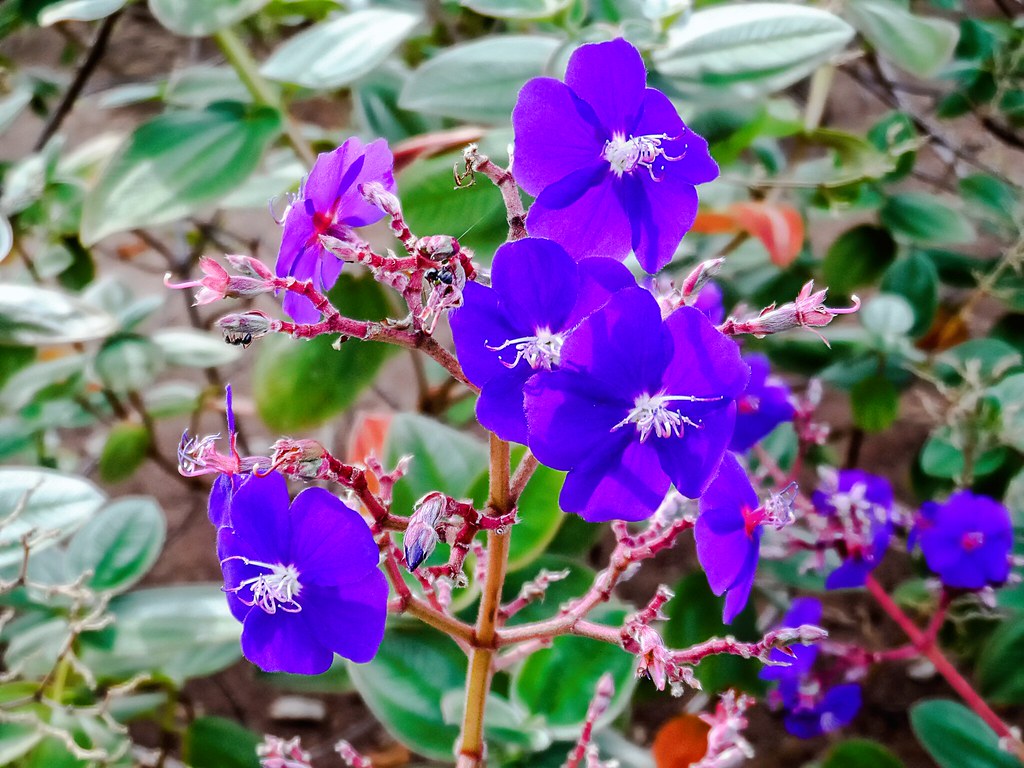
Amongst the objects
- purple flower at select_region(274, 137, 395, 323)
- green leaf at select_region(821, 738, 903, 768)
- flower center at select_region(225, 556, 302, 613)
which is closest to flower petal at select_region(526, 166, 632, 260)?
purple flower at select_region(274, 137, 395, 323)

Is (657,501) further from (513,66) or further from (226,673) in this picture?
(226,673)

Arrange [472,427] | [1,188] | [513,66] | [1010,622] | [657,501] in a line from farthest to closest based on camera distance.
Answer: [472,427], [1,188], [1010,622], [513,66], [657,501]

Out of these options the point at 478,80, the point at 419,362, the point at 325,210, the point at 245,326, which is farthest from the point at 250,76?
the point at 245,326

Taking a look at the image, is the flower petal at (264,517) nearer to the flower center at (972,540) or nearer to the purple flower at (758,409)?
the purple flower at (758,409)

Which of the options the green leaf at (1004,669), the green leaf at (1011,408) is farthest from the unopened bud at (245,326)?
the green leaf at (1004,669)

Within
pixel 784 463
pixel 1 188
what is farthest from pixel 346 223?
pixel 1 188

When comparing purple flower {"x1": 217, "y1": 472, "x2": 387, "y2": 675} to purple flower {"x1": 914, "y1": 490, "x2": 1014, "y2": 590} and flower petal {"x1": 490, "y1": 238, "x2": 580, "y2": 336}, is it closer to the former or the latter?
flower petal {"x1": 490, "y1": 238, "x2": 580, "y2": 336}

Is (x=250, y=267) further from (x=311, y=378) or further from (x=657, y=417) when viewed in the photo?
(x=311, y=378)
